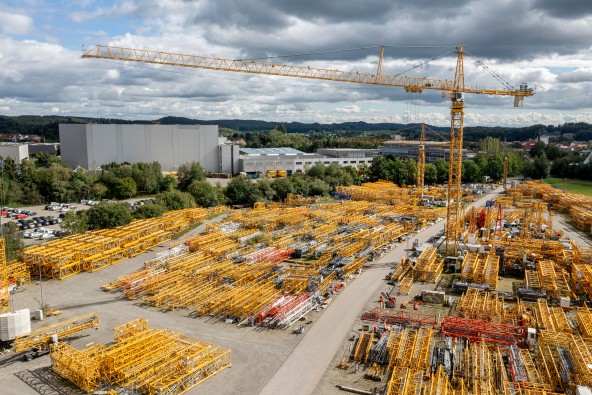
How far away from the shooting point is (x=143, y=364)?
1186 cm

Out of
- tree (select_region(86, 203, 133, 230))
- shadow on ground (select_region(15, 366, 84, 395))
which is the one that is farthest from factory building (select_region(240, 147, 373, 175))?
shadow on ground (select_region(15, 366, 84, 395))

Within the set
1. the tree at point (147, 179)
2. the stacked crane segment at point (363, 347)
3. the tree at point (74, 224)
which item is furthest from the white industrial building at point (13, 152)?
the stacked crane segment at point (363, 347)

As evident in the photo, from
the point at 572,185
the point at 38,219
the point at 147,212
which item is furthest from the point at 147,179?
the point at 572,185

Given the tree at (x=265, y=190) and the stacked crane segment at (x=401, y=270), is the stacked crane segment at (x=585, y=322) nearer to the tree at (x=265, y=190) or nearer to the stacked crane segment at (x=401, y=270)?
the stacked crane segment at (x=401, y=270)

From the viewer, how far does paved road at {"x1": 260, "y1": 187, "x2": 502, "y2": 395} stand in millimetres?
11633

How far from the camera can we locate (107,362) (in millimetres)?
11812

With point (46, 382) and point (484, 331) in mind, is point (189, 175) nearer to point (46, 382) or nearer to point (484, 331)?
point (46, 382)

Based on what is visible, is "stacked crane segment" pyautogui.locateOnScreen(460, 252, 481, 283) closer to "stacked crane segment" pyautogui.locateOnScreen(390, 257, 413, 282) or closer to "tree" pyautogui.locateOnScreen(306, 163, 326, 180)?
"stacked crane segment" pyautogui.locateOnScreen(390, 257, 413, 282)

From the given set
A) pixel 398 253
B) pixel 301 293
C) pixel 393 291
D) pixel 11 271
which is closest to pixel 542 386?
pixel 393 291

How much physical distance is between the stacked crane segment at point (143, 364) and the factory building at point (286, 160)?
44.1 meters

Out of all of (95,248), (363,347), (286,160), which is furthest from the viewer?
(286,160)

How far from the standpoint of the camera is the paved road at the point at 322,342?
11.6 metres

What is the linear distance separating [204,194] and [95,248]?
52.4 ft

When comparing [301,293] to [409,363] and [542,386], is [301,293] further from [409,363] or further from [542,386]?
[542,386]
